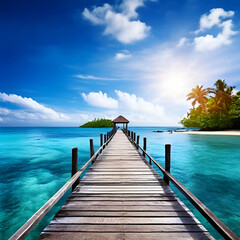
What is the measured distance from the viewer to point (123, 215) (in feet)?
8.88

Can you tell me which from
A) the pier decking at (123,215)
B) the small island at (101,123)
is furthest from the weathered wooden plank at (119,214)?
the small island at (101,123)

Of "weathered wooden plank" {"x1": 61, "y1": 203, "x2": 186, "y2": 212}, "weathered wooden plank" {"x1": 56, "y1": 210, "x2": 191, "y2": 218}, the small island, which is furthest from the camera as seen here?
the small island

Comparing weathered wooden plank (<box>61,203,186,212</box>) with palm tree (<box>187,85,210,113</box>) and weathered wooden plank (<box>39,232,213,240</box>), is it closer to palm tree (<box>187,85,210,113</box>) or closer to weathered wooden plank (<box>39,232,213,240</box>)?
weathered wooden plank (<box>39,232,213,240</box>)

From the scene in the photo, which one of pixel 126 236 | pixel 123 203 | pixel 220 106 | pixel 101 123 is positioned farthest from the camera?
pixel 101 123

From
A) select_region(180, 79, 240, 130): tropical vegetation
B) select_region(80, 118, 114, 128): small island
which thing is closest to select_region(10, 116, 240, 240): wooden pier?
select_region(180, 79, 240, 130): tropical vegetation

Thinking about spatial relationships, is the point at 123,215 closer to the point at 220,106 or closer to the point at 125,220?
the point at 125,220

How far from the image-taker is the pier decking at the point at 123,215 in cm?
227

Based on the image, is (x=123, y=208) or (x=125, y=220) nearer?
(x=125, y=220)

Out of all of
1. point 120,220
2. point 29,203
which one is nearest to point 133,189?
point 120,220

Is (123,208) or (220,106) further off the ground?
(220,106)

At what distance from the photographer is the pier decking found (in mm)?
2266

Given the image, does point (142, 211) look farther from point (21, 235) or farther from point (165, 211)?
point (21, 235)

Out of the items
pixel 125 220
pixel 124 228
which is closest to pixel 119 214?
pixel 125 220

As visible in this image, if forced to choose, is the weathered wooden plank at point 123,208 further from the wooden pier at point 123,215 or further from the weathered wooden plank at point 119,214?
the weathered wooden plank at point 119,214
